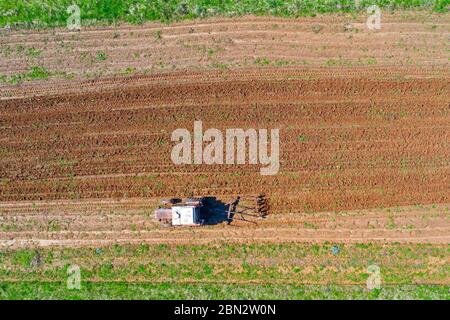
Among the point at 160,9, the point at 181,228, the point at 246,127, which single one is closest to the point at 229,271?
the point at 181,228

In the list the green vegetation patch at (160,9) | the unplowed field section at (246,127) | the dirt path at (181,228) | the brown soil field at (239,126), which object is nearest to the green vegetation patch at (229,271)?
the dirt path at (181,228)

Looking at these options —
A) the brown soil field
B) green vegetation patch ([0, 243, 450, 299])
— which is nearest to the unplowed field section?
the brown soil field

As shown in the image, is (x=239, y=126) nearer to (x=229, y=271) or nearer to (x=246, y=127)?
(x=246, y=127)

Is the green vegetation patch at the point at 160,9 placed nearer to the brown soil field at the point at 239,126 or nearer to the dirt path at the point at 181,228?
the brown soil field at the point at 239,126

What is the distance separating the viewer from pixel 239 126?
2077 cm

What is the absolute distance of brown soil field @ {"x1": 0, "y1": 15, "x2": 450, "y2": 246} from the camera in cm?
2048

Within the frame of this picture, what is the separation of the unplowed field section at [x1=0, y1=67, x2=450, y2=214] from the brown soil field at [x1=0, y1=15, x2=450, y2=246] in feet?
0.14

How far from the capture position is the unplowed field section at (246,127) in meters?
20.5

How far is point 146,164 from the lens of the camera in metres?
20.8

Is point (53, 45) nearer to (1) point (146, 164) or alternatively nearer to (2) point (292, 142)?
(1) point (146, 164)

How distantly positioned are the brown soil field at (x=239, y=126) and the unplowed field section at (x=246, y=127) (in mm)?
44

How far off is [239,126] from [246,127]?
0.30m

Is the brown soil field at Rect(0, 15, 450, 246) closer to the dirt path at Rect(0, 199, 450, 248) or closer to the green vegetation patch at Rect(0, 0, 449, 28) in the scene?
the dirt path at Rect(0, 199, 450, 248)

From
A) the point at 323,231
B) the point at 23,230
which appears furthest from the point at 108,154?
the point at 323,231
